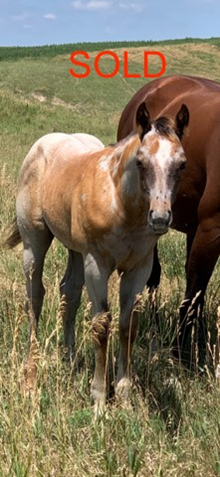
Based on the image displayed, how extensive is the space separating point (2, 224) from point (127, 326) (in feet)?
10.9

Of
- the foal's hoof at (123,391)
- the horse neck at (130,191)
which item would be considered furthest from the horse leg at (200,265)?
the horse neck at (130,191)

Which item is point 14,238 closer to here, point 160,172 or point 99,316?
point 99,316

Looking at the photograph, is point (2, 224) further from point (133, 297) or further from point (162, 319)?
point (133, 297)

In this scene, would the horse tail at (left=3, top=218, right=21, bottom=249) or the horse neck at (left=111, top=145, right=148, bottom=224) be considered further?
the horse tail at (left=3, top=218, right=21, bottom=249)

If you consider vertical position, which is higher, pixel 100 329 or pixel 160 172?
pixel 160 172

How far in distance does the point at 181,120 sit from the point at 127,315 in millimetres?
1131

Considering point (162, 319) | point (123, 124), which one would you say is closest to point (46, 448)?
point (162, 319)

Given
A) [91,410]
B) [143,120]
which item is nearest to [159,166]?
[143,120]

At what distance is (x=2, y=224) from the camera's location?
6254 millimetres

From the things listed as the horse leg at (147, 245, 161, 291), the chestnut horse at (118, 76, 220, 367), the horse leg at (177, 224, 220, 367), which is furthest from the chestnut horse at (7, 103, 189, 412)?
the horse leg at (147, 245, 161, 291)

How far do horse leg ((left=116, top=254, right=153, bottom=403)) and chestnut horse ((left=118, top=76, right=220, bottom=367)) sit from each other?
315 mm

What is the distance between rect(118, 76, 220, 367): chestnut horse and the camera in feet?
12.0

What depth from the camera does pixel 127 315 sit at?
3.21 meters

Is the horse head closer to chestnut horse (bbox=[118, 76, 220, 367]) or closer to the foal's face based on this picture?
the foal's face
